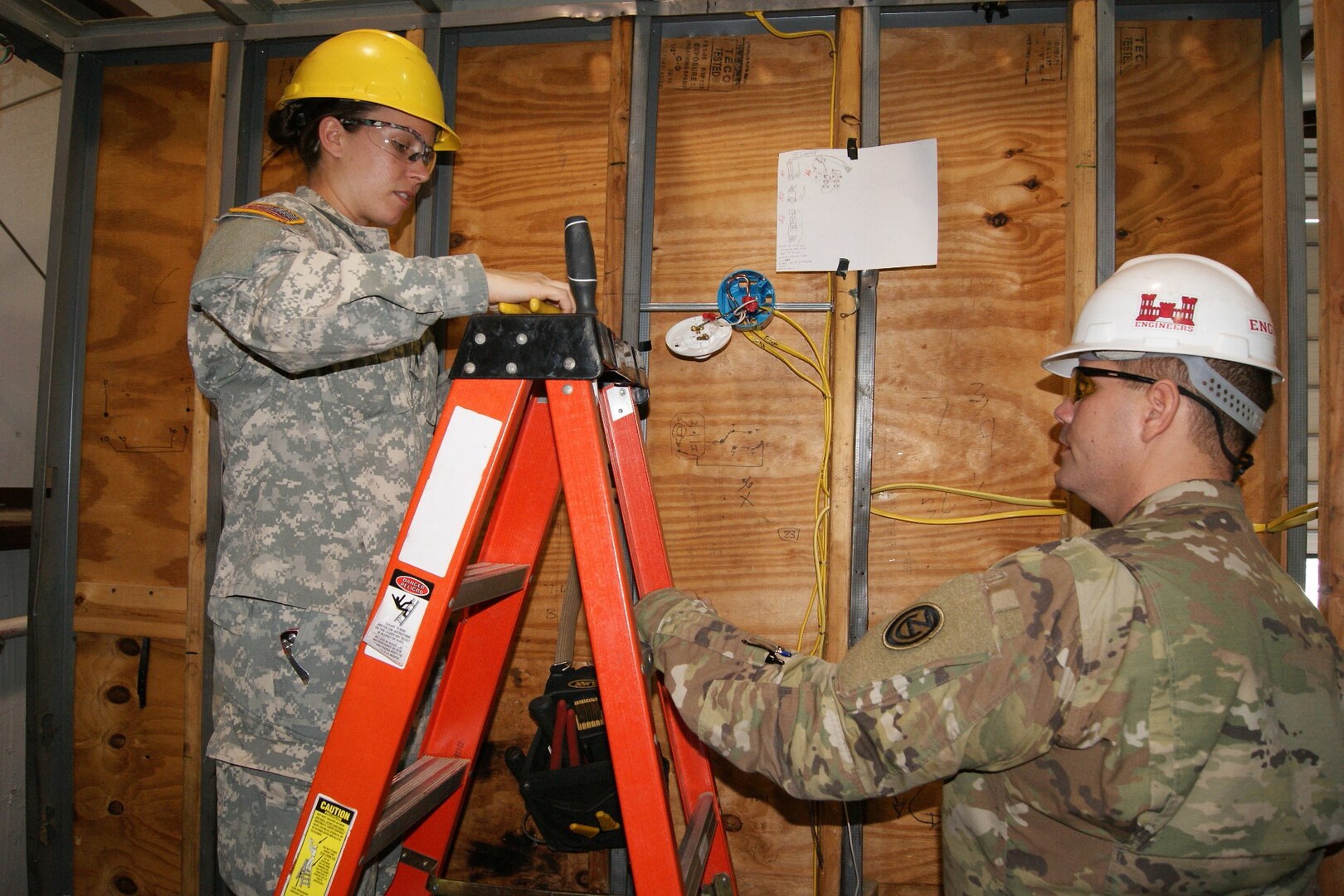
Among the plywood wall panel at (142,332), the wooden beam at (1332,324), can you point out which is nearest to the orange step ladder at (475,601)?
the wooden beam at (1332,324)

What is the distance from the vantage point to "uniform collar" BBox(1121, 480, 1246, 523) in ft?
3.40

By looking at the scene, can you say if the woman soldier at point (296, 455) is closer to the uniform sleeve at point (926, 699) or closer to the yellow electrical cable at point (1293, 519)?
the uniform sleeve at point (926, 699)

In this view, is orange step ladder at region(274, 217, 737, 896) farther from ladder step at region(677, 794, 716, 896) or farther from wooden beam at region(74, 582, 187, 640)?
wooden beam at region(74, 582, 187, 640)

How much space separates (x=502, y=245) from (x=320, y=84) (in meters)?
0.70

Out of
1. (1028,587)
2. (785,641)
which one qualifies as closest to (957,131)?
(785,641)

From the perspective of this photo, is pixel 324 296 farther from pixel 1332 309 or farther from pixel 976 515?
pixel 1332 309

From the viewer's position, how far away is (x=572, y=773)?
63.4 inches

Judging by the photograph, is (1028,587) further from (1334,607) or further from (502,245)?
(502,245)

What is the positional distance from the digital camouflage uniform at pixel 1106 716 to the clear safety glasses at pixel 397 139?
126cm

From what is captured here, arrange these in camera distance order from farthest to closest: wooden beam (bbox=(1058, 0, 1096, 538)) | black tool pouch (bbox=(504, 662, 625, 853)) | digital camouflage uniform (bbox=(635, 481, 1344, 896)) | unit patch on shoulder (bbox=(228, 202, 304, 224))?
wooden beam (bbox=(1058, 0, 1096, 538)) < black tool pouch (bbox=(504, 662, 625, 853)) < unit patch on shoulder (bbox=(228, 202, 304, 224)) < digital camouflage uniform (bbox=(635, 481, 1344, 896))

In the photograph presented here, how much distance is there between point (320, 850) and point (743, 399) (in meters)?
1.43

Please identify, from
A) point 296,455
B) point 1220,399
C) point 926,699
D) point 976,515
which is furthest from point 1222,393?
point 296,455

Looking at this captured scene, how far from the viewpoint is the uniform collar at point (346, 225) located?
148 centimetres

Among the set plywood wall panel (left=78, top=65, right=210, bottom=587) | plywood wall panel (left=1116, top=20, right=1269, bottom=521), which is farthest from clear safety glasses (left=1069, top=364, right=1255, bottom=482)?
plywood wall panel (left=78, top=65, right=210, bottom=587)
